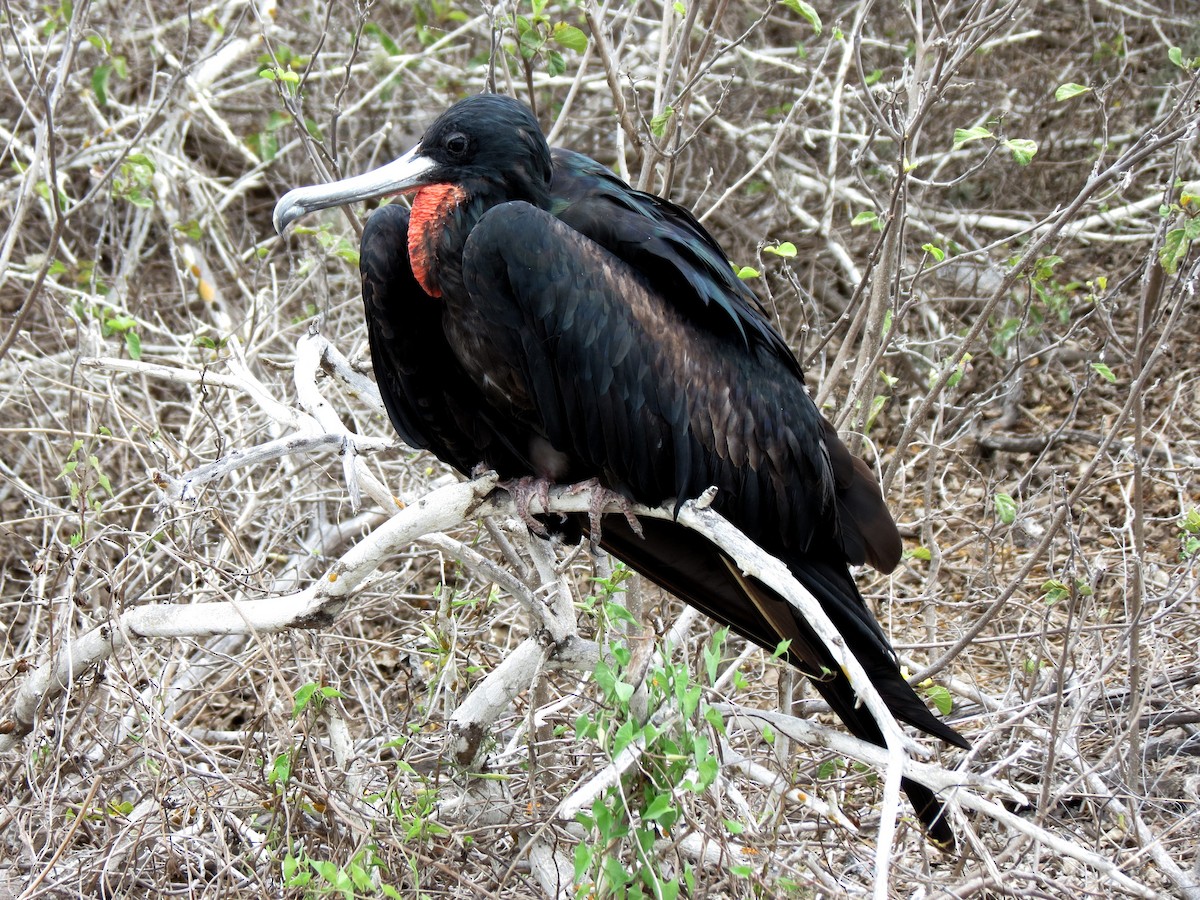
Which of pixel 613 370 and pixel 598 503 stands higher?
pixel 613 370

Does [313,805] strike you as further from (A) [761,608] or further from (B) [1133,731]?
(B) [1133,731]

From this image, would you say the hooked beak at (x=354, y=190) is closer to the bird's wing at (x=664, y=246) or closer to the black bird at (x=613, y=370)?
the black bird at (x=613, y=370)

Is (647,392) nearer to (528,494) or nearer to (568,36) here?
(528,494)

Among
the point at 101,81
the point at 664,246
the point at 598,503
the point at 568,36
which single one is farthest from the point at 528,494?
the point at 101,81

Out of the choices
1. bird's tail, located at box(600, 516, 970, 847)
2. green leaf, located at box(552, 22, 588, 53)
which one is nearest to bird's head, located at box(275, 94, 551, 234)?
green leaf, located at box(552, 22, 588, 53)

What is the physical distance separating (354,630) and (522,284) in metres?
1.55

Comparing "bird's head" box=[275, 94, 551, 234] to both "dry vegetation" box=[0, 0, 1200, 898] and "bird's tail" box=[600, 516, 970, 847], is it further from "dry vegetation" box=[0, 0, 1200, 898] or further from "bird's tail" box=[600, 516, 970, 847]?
"bird's tail" box=[600, 516, 970, 847]

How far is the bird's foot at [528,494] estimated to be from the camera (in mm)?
2695

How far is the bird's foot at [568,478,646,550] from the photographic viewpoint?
8.70 ft

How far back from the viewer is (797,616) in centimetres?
262

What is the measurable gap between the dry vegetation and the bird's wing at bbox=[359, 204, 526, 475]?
0.46ft

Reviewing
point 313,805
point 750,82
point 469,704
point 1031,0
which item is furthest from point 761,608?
point 750,82

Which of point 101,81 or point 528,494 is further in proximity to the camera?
point 101,81

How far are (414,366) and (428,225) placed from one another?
1.00 feet
